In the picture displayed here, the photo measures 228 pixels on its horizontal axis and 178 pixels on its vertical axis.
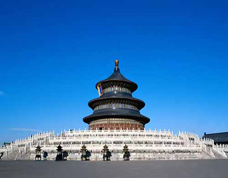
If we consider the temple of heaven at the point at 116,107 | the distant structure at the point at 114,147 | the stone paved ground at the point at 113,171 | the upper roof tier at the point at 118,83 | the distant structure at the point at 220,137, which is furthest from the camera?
the distant structure at the point at 220,137

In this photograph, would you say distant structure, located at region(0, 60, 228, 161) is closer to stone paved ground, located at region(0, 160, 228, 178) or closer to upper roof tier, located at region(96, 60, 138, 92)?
stone paved ground, located at region(0, 160, 228, 178)

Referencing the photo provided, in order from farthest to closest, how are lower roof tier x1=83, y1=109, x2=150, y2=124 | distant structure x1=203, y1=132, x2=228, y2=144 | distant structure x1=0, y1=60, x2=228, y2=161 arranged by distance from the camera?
distant structure x1=203, y1=132, x2=228, y2=144 < lower roof tier x1=83, y1=109, x2=150, y2=124 < distant structure x1=0, y1=60, x2=228, y2=161

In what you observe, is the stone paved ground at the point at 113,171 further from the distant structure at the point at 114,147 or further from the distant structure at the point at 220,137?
the distant structure at the point at 220,137

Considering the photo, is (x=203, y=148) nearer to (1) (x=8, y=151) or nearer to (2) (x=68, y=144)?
(2) (x=68, y=144)

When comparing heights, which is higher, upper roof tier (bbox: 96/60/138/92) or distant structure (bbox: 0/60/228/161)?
upper roof tier (bbox: 96/60/138/92)

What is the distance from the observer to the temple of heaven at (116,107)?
45.8m

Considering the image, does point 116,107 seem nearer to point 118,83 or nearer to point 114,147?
point 118,83

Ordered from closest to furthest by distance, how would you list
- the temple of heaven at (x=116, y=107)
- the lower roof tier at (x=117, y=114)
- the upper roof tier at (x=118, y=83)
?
1. the lower roof tier at (x=117, y=114)
2. the temple of heaven at (x=116, y=107)
3. the upper roof tier at (x=118, y=83)

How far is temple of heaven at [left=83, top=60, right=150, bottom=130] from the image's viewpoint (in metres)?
45.8

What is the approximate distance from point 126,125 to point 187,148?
57.3 ft

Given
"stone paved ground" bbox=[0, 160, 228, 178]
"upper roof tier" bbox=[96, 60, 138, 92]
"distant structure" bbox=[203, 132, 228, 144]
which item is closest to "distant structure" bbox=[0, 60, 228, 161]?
"stone paved ground" bbox=[0, 160, 228, 178]

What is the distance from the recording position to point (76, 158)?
27172 millimetres

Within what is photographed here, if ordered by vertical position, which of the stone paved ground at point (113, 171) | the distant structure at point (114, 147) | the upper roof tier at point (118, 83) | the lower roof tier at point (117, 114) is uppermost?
the upper roof tier at point (118, 83)

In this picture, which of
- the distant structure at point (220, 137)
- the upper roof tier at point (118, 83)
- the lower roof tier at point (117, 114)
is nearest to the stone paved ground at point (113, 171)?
the lower roof tier at point (117, 114)
